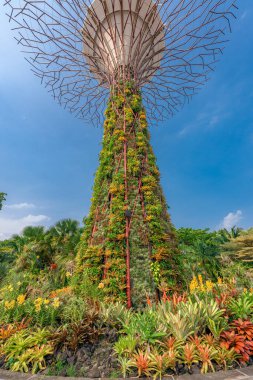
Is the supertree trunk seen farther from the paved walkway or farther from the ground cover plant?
the paved walkway

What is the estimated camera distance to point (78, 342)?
12.7 feet

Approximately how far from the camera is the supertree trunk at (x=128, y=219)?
568 cm

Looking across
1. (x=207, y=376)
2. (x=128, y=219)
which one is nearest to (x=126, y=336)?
(x=207, y=376)

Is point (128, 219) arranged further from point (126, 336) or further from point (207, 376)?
point (207, 376)

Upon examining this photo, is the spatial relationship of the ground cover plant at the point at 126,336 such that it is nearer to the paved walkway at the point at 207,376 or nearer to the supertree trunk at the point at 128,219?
the paved walkway at the point at 207,376

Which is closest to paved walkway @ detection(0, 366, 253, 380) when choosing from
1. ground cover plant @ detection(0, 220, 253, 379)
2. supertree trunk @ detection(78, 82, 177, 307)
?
ground cover plant @ detection(0, 220, 253, 379)

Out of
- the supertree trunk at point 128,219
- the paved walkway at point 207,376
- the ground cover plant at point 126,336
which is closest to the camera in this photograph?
the paved walkway at point 207,376

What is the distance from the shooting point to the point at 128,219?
243 inches

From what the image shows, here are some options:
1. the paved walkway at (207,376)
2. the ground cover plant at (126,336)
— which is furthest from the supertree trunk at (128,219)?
the paved walkway at (207,376)

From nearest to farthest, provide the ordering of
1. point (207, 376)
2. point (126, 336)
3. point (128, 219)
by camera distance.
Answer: point (207, 376) → point (126, 336) → point (128, 219)

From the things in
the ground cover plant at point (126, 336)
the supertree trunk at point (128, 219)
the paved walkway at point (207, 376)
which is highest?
the supertree trunk at point (128, 219)

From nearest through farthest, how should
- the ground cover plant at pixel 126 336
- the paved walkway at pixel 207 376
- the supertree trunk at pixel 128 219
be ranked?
the paved walkway at pixel 207 376 < the ground cover plant at pixel 126 336 < the supertree trunk at pixel 128 219

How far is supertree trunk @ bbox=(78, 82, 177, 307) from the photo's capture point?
18.6ft

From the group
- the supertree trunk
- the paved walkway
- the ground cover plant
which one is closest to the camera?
the paved walkway
